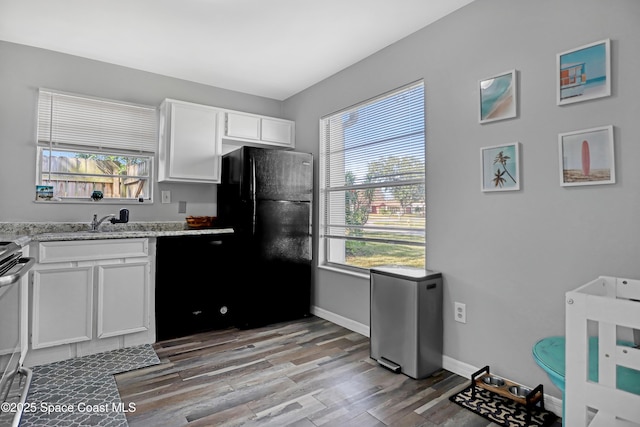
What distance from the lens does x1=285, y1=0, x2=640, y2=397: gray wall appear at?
1.74 metres

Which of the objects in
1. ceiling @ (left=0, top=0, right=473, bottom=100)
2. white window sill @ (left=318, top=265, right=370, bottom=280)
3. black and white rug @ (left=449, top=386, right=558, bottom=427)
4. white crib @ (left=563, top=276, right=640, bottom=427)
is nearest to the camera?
white crib @ (left=563, top=276, right=640, bottom=427)

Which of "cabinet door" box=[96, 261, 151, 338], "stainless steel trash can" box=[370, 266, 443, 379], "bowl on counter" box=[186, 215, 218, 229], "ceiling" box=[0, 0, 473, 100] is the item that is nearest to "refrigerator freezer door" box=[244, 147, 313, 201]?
"bowl on counter" box=[186, 215, 218, 229]

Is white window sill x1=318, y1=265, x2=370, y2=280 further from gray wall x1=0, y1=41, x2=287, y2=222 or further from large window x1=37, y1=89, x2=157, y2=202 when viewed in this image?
large window x1=37, y1=89, x2=157, y2=202

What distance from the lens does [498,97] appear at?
7.27ft

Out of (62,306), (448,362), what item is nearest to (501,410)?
(448,362)

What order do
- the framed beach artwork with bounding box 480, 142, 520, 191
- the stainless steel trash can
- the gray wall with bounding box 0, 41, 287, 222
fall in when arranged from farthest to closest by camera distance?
the gray wall with bounding box 0, 41, 287, 222, the stainless steel trash can, the framed beach artwork with bounding box 480, 142, 520, 191

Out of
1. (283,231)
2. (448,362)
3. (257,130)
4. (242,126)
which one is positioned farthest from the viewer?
(257,130)

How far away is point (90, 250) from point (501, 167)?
295 centimetres

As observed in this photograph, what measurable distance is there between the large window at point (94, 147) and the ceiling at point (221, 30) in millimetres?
448

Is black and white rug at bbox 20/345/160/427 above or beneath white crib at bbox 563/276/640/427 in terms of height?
beneath

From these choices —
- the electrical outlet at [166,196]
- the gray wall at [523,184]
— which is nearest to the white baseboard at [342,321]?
the gray wall at [523,184]

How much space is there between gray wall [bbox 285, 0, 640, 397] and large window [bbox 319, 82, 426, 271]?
0.17 metres

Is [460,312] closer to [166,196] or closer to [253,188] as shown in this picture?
[253,188]

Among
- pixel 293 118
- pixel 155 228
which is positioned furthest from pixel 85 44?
pixel 293 118
